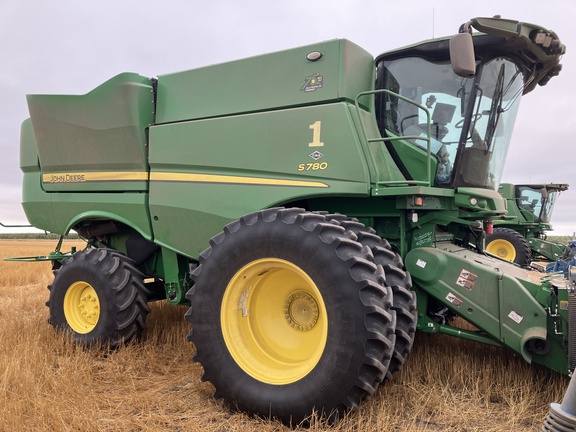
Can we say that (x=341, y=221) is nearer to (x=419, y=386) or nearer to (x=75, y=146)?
(x=419, y=386)

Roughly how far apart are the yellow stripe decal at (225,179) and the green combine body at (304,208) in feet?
0.05

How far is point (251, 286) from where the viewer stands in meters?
3.38

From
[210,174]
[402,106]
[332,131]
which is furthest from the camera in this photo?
[210,174]

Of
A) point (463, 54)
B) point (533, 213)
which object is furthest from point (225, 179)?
point (533, 213)

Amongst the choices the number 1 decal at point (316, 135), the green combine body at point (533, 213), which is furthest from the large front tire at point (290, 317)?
the green combine body at point (533, 213)

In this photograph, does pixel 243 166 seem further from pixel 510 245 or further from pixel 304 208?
pixel 510 245

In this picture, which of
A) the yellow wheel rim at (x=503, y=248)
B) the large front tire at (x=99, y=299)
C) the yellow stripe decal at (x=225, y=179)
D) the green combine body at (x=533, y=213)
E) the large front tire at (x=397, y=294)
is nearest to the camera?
the large front tire at (x=397, y=294)

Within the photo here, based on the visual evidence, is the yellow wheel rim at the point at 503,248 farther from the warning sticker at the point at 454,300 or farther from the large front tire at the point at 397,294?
the large front tire at the point at 397,294

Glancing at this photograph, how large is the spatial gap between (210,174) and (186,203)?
0.37m

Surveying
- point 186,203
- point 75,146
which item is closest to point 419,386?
point 186,203

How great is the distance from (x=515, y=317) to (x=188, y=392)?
2370 mm

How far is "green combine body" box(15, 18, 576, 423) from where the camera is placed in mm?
3012

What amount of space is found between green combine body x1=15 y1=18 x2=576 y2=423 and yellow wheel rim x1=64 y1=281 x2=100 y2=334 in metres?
0.02

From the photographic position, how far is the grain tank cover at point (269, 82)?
153 inches
